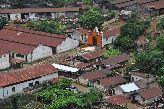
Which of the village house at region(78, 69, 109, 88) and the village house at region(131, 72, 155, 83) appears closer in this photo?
the village house at region(131, 72, 155, 83)

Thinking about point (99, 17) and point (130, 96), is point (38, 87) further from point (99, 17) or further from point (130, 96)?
point (99, 17)

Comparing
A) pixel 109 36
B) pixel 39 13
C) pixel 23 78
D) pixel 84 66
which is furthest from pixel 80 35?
pixel 23 78

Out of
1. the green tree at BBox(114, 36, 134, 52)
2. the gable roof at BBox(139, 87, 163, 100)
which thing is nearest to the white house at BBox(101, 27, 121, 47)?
the green tree at BBox(114, 36, 134, 52)

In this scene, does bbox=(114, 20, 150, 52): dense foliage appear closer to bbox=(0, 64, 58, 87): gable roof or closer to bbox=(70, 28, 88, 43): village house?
bbox=(70, 28, 88, 43): village house

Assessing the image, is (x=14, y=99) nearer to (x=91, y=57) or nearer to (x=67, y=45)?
(x=91, y=57)

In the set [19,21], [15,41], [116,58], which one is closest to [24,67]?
[15,41]

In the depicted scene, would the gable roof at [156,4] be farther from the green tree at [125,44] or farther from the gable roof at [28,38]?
the gable roof at [28,38]
